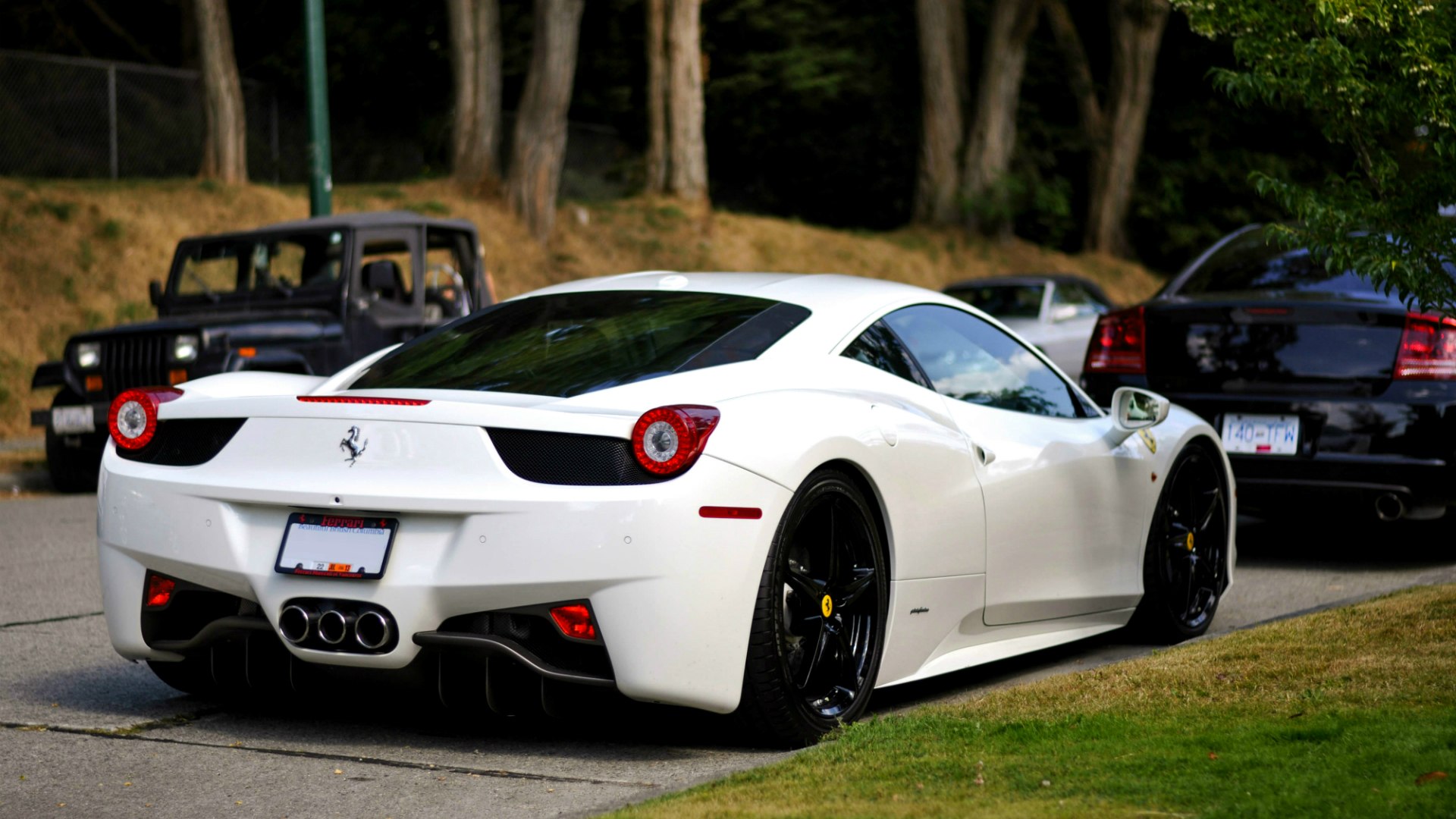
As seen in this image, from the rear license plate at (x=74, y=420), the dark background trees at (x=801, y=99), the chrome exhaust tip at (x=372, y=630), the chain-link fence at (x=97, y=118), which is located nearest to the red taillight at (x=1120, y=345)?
the chrome exhaust tip at (x=372, y=630)

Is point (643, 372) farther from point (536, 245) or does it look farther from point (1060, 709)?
point (536, 245)

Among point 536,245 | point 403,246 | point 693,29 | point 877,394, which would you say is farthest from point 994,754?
point 693,29

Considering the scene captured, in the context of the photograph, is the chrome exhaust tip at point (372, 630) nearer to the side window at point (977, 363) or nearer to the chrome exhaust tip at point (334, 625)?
the chrome exhaust tip at point (334, 625)

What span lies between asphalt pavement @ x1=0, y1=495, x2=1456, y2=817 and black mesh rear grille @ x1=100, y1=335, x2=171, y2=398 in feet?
16.8

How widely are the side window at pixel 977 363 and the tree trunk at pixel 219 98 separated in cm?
1690

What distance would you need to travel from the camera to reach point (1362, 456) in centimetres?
804

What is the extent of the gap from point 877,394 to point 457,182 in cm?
1974

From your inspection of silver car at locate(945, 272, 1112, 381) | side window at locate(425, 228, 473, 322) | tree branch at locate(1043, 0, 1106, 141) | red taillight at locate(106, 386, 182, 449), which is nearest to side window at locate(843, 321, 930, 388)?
red taillight at locate(106, 386, 182, 449)

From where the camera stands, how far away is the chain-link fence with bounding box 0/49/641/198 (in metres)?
22.6

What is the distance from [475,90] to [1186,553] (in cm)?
1862

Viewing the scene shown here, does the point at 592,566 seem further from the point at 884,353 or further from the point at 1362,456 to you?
the point at 1362,456

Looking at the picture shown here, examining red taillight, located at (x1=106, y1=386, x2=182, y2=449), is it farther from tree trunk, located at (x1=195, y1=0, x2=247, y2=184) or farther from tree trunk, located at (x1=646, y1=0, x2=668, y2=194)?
tree trunk, located at (x1=646, y1=0, x2=668, y2=194)

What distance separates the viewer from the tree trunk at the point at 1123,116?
32.7 meters

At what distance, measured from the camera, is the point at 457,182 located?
952 inches
